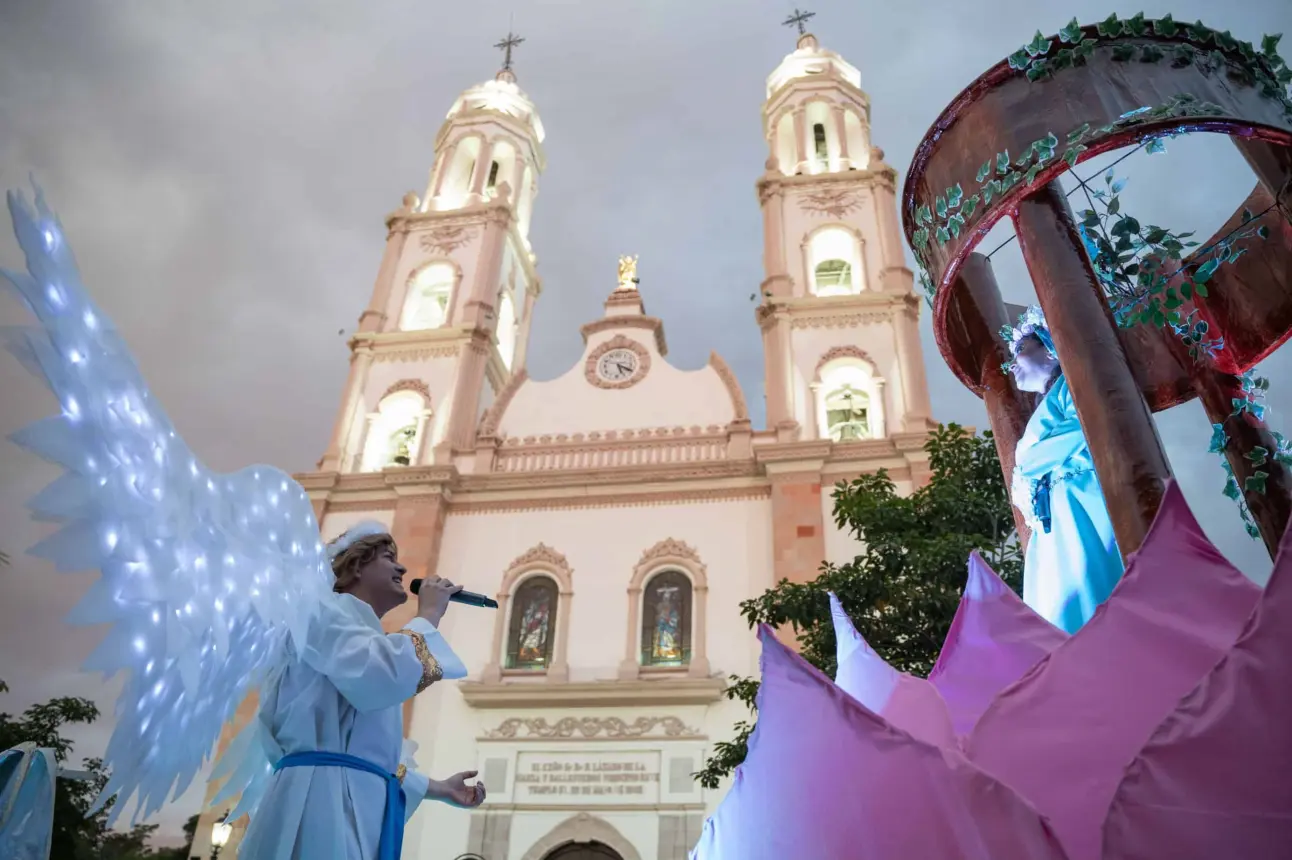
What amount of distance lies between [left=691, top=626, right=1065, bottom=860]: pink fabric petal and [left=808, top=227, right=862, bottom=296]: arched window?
1454 cm

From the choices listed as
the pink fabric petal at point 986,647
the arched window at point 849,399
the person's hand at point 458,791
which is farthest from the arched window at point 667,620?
the pink fabric petal at point 986,647

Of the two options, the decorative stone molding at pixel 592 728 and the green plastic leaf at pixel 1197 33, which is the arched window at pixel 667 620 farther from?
the green plastic leaf at pixel 1197 33

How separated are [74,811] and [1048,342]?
11736 millimetres

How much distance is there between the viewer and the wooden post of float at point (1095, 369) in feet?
6.39

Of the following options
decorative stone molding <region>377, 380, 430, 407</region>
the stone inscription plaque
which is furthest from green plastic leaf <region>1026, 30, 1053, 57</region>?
decorative stone molding <region>377, 380, 430, 407</region>

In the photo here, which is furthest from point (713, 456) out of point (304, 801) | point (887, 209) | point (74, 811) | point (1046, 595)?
point (304, 801)

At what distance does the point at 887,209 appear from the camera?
16297mm

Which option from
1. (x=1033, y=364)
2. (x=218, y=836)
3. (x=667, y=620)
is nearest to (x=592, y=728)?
(x=667, y=620)

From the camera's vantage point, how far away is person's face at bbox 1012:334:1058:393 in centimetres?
303

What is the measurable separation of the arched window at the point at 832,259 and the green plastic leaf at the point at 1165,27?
13.6 meters

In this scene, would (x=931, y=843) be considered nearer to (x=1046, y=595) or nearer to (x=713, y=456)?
(x=1046, y=595)

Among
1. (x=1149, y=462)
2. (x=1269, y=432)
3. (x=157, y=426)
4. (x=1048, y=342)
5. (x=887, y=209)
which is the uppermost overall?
(x=887, y=209)

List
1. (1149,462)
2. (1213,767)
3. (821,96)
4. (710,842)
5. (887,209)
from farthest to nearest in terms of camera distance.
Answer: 1. (821,96)
2. (887,209)
3. (710,842)
4. (1149,462)
5. (1213,767)

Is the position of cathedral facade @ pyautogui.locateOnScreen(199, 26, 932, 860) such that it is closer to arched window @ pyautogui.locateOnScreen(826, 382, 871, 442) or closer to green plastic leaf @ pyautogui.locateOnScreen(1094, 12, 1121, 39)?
arched window @ pyautogui.locateOnScreen(826, 382, 871, 442)
